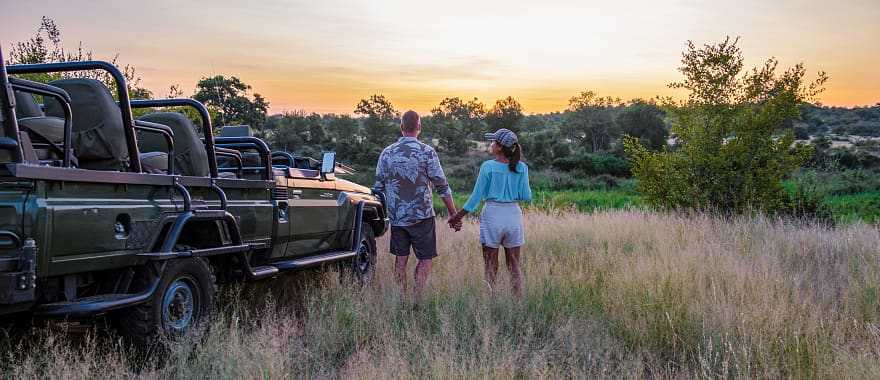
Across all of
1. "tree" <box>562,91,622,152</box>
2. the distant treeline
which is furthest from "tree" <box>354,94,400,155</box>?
"tree" <box>562,91,622,152</box>

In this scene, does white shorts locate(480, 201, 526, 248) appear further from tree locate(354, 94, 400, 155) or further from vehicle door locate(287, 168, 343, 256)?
tree locate(354, 94, 400, 155)

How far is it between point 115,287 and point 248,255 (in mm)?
1544

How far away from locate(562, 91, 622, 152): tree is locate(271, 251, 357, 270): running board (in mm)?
70193

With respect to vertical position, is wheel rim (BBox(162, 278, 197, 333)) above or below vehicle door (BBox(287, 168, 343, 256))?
below

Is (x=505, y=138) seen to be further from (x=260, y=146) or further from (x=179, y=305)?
(x=179, y=305)

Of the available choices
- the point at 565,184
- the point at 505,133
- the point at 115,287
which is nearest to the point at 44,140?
the point at 115,287

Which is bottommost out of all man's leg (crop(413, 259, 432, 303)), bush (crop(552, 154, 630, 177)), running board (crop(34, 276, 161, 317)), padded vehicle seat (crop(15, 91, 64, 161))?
bush (crop(552, 154, 630, 177))

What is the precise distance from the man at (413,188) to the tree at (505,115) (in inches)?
2593

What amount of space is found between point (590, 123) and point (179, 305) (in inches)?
3045

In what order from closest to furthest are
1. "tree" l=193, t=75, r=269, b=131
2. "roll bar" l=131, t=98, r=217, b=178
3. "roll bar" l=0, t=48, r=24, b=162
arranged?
"roll bar" l=0, t=48, r=24, b=162, "roll bar" l=131, t=98, r=217, b=178, "tree" l=193, t=75, r=269, b=131

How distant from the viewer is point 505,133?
Answer: 300 inches

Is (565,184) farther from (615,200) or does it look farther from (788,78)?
(788,78)

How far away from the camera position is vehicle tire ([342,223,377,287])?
29.3ft

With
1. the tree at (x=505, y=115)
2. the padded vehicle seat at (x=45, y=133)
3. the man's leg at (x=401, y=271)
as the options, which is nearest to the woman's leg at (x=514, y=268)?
the man's leg at (x=401, y=271)
